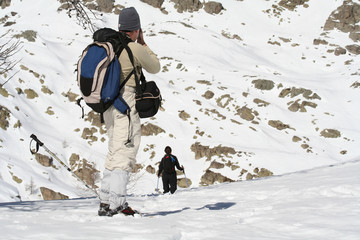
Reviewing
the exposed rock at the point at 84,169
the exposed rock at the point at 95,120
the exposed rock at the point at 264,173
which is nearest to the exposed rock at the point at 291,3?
the exposed rock at the point at 95,120

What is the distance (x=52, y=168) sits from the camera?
70.8 feet

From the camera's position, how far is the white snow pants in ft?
11.3

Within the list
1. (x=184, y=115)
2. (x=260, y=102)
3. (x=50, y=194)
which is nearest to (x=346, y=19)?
(x=260, y=102)

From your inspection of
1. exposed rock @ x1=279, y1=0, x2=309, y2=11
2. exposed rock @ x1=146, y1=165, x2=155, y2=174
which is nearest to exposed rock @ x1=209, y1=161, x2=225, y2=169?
exposed rock @ x1=146, y1=165, x2=155, y2=174

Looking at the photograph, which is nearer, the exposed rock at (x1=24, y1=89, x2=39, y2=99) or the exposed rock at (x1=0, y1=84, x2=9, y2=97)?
the exposed rock at (x1=0, y1=84, x2=9, y2=97)

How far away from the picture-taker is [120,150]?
349 centimetres

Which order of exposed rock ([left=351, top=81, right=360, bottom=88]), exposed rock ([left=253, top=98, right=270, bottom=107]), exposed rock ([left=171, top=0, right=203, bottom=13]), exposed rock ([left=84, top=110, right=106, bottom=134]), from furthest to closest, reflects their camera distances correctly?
exposed rock ([left=171, top=0, right=203, bottom=13])
exposed rock ([left=351, top=81, right=360, bottom=88])
exposed rock ([left=253, top=98, right=270, bottom=107])
exposed rock ([left=84, top=110, right=106, bottom=134])

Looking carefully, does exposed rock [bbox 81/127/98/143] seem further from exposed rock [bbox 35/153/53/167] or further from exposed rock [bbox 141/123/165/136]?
exposed rock [bbox 35/153/53/167]

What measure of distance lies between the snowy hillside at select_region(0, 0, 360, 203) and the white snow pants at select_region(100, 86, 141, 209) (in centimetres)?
327

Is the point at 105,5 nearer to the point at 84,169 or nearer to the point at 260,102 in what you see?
the point at 260,102

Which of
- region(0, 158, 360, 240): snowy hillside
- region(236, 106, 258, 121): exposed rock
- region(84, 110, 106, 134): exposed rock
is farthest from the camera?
region(236, 106, 258, 121): exposed rock

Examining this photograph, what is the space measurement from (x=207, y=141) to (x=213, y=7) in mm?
49230

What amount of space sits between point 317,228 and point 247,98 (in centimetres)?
2966

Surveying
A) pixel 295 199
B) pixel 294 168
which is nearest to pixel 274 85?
pixel 294 168
